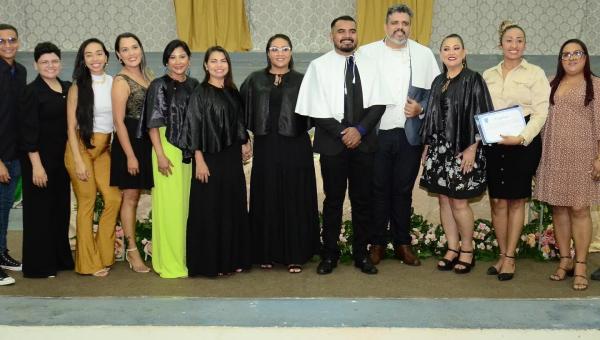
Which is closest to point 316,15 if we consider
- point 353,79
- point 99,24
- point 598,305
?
point 99,24

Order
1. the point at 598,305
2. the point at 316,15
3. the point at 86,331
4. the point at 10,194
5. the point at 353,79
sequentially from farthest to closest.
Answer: the point at 316,15, the point at 10,194, the point at 353,79, the point at 598,305, the point at 86,331

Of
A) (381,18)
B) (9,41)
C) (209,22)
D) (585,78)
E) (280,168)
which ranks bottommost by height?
(280,168)

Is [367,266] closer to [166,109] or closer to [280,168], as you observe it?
[280,168]

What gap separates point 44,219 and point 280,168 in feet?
4.80

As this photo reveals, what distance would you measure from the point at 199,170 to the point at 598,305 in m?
2.32

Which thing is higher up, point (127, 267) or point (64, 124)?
point (64, 124)

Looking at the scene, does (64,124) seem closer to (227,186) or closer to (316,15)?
(227,186)

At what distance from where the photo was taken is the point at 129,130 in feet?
13.3

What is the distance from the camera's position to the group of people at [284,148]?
154 inches

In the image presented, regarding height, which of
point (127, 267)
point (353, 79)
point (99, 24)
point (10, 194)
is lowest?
point (127, 267)

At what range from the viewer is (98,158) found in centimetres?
414

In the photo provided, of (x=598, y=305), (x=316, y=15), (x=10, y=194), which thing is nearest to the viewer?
(x=598, y=305)

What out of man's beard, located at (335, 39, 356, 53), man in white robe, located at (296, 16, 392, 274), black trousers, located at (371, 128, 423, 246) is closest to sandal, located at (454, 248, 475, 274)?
black trousers, located at (371, 128, 423, 246)

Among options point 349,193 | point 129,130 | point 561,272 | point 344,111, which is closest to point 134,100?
point 129,130
